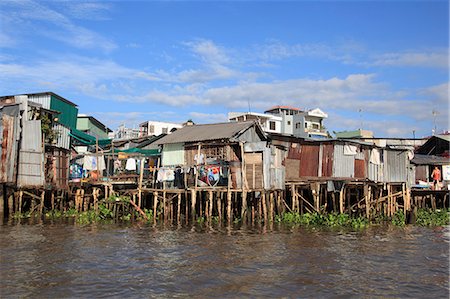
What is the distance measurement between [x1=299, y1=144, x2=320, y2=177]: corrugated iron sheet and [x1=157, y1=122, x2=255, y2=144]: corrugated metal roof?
3830 millimetres

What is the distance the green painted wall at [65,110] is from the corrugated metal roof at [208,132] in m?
9.62

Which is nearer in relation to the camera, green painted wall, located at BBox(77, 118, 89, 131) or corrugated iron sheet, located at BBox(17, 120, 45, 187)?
corrugated iron sheet, located at BBox(17, 120, 45, 187)

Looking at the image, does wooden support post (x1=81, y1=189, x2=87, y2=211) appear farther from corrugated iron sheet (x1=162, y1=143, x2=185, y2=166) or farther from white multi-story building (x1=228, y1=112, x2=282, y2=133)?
white multi-story building (x1=228, y1=112, x2=282, y2=133)

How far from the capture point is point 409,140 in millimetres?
44344

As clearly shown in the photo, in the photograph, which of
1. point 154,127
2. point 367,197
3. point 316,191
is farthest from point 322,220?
point 154,127

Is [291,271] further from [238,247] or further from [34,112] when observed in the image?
[34,112]

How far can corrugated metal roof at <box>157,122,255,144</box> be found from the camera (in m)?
22.5

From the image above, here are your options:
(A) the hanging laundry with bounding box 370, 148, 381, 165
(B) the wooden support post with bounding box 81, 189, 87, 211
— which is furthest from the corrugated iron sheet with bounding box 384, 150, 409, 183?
(B) the wooden support post with bounding box 81, 189, 87, 211

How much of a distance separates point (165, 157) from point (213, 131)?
10.1ft

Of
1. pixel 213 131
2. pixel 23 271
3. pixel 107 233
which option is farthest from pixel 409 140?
pixel 23 271

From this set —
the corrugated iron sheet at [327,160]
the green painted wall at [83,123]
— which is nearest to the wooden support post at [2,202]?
the green painted wall at [83,123]

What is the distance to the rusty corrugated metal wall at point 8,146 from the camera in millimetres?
20969

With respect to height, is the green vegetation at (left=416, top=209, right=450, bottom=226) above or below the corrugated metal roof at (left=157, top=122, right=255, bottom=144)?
below

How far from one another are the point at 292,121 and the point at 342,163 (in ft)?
113
